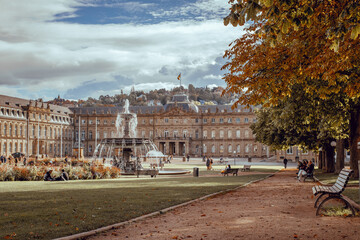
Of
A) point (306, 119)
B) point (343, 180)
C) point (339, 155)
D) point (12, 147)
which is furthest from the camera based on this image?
point (12, 147)

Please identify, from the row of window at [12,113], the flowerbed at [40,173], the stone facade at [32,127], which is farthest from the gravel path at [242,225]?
the row of window at [12,113]

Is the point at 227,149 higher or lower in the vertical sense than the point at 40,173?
higher

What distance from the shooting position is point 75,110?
118 meters

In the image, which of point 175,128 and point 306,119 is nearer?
point 306,119

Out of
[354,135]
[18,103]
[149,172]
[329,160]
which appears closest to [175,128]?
[18,103]

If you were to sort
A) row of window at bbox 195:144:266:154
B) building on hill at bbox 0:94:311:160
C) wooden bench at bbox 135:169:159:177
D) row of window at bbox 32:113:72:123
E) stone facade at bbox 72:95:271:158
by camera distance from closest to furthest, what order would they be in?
wooden bench at bbox 135:169:159:177, row of window at bbox 32:113:72:123, building on hill at bbox 0:94:311:160, row of window at bbox 195:144:266:154, stone facade at bbox 72:95:271:158

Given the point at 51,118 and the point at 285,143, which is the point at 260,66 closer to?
the point at 285,143

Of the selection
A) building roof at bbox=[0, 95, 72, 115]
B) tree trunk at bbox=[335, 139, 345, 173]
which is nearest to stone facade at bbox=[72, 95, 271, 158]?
building roof at bbox=[0, 95, 72, 115]

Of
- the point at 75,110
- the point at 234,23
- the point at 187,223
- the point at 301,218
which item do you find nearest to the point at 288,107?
the point at 301,218

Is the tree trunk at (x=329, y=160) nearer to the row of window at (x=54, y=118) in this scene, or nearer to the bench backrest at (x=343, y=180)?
the bench backrest at (x=343, y=180)

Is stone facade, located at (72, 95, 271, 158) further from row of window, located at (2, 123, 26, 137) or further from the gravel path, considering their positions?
the gravel path

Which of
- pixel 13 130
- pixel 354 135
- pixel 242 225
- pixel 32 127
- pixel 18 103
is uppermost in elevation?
pixel 18 103

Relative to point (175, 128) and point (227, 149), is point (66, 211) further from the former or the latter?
point (175, 128)

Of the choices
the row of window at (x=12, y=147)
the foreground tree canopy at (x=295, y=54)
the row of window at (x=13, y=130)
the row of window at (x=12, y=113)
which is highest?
the row of window at (x=12, y=113)
